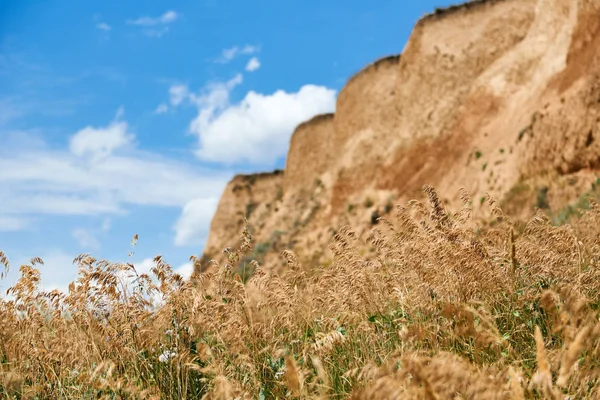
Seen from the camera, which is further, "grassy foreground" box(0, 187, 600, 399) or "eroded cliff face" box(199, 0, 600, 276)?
"eroded cliff face" box(199, 0, 600, 276)

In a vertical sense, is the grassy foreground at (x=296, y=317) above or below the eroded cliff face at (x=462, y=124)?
below

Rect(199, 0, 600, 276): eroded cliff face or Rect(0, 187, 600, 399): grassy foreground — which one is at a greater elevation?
Rect(199, 0, 600, 276): eroded cliff face

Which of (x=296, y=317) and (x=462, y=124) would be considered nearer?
(x=296, y=317)

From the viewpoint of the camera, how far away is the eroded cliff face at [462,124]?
20219mm

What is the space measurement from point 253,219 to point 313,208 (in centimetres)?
1437

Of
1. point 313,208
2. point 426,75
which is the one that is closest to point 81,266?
point 426,75

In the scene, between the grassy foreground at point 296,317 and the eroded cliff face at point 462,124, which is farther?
the eroded cliff face at point 462,124

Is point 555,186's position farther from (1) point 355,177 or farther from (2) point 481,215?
(1) point 355,177

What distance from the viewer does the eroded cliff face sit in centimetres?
2022

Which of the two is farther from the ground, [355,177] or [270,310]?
[355,177]

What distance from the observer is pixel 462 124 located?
28141mm

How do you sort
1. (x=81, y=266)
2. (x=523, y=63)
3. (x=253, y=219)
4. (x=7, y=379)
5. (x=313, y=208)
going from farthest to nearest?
(x=253, y=219) < (x=313, y=208) < (x=523, y=63) < (x=81, y=266) < (x=7, y=379)

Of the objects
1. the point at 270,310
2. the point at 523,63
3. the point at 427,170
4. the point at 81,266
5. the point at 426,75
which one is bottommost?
the point at 270,310

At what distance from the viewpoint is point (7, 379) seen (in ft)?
14.8
